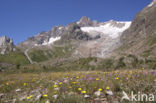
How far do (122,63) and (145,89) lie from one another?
22.6 meters

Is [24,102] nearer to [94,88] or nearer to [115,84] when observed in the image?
[94,88]

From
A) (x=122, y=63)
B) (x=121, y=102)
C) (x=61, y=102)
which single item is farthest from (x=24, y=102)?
(x=122, y=63)

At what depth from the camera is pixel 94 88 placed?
565cm

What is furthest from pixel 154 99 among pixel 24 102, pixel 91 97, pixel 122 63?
pixel 122 63

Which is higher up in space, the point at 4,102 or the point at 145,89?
the point at 145,89

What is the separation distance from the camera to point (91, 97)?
15.7ft

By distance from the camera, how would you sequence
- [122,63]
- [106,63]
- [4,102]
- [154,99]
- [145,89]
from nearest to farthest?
[154,99], [145,89], [4,102], [122,63], [106,63]

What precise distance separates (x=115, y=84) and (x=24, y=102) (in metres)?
3.50

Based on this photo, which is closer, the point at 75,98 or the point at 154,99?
the point at 154,99

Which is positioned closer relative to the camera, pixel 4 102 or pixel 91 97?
pixel 91 97

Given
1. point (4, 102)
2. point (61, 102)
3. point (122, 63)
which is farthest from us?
point (122, 63)

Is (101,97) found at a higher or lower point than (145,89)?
lower

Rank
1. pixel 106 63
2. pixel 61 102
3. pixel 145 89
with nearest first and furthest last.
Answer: pixel 61 102, pixel 145 89, pixel 106 63

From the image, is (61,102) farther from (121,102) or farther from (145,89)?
(145,89)
